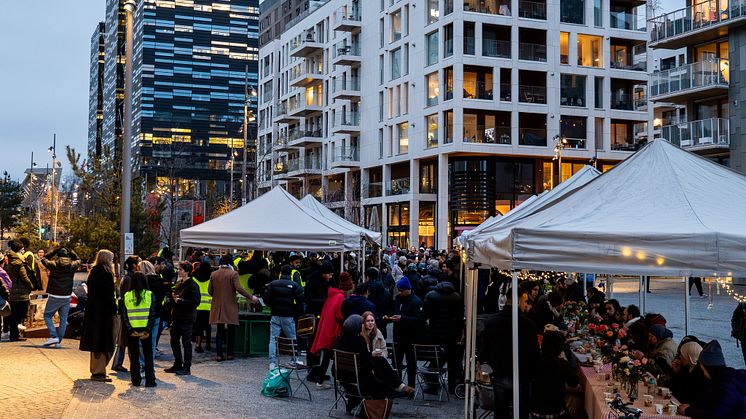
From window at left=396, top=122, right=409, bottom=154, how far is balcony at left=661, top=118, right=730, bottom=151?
2004cm

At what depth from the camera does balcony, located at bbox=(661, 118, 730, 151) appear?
37.5 m

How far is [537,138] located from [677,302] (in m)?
22.8

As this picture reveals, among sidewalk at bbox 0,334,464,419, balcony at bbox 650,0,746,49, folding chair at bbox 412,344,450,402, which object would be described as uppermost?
balcony at bbox 650,0,746,49

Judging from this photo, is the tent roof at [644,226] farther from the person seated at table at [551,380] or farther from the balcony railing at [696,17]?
the balcony railing at [696,17]

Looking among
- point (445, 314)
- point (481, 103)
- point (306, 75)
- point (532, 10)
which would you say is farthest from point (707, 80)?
point (306, 75)

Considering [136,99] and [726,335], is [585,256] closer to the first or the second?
[726,335]

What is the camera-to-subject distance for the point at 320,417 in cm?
1052

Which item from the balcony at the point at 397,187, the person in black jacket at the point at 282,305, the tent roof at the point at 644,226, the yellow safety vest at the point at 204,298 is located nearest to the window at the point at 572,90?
the balcony at the point at 397,187

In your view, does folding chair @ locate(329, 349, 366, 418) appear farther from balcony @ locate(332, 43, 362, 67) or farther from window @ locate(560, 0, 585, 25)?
balcony @ locate(332, 43, 362, 67)

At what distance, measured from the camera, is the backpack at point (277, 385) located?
11.8 metres

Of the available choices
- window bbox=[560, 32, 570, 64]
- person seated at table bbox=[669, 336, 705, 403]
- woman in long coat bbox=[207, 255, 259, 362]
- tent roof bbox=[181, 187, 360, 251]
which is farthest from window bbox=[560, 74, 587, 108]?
person seated at table bbox=[669, 336, 705, 403]

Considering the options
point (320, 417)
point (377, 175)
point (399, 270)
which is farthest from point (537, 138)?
point (320, 417)

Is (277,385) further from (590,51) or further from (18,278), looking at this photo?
(590,51)

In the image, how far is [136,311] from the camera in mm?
11766
